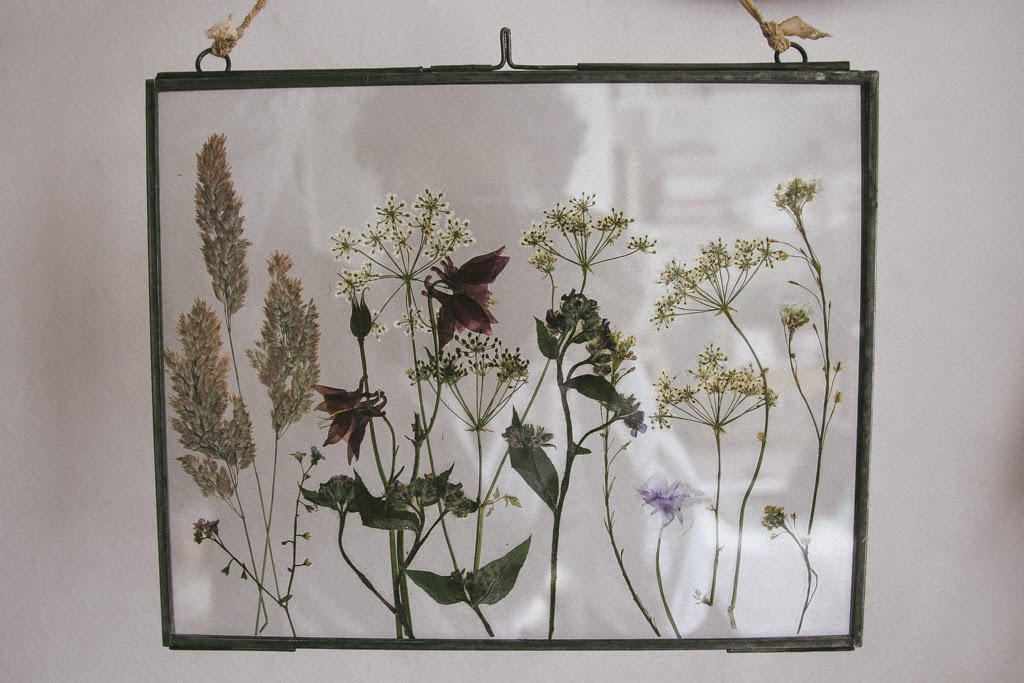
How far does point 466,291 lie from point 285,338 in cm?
17

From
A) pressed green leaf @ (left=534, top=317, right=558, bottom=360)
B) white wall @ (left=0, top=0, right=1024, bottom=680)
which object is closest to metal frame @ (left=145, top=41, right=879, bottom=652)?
white wall @ (left=0, top=0, right=1024, bottom=680)

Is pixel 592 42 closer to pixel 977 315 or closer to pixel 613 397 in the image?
pixel 613 397

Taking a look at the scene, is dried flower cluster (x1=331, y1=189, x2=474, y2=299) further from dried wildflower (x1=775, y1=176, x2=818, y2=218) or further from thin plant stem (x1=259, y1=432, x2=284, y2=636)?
dried wildflower (x1=775, y1=176, x2=818, y2=218)

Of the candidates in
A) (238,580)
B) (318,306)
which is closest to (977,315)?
(318,306)

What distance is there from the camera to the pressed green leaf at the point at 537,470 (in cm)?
55

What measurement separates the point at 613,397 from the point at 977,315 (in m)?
0.43

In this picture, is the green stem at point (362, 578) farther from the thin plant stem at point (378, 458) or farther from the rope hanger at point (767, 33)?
the rope hanger at point (767, 33)

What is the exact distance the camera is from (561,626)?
57cm

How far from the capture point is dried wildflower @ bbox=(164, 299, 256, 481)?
21.4 inches

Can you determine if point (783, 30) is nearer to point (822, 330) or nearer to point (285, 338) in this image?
point (822, 330)

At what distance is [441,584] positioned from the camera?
22.3 inches

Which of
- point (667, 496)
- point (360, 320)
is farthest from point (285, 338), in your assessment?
point (667, 496)

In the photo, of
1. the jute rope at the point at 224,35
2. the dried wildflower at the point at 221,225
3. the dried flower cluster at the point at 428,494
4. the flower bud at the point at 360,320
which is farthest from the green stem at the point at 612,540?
the jute rope at the point at 224,35

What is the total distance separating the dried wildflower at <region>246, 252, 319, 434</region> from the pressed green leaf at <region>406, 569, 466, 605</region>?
0.66ft
